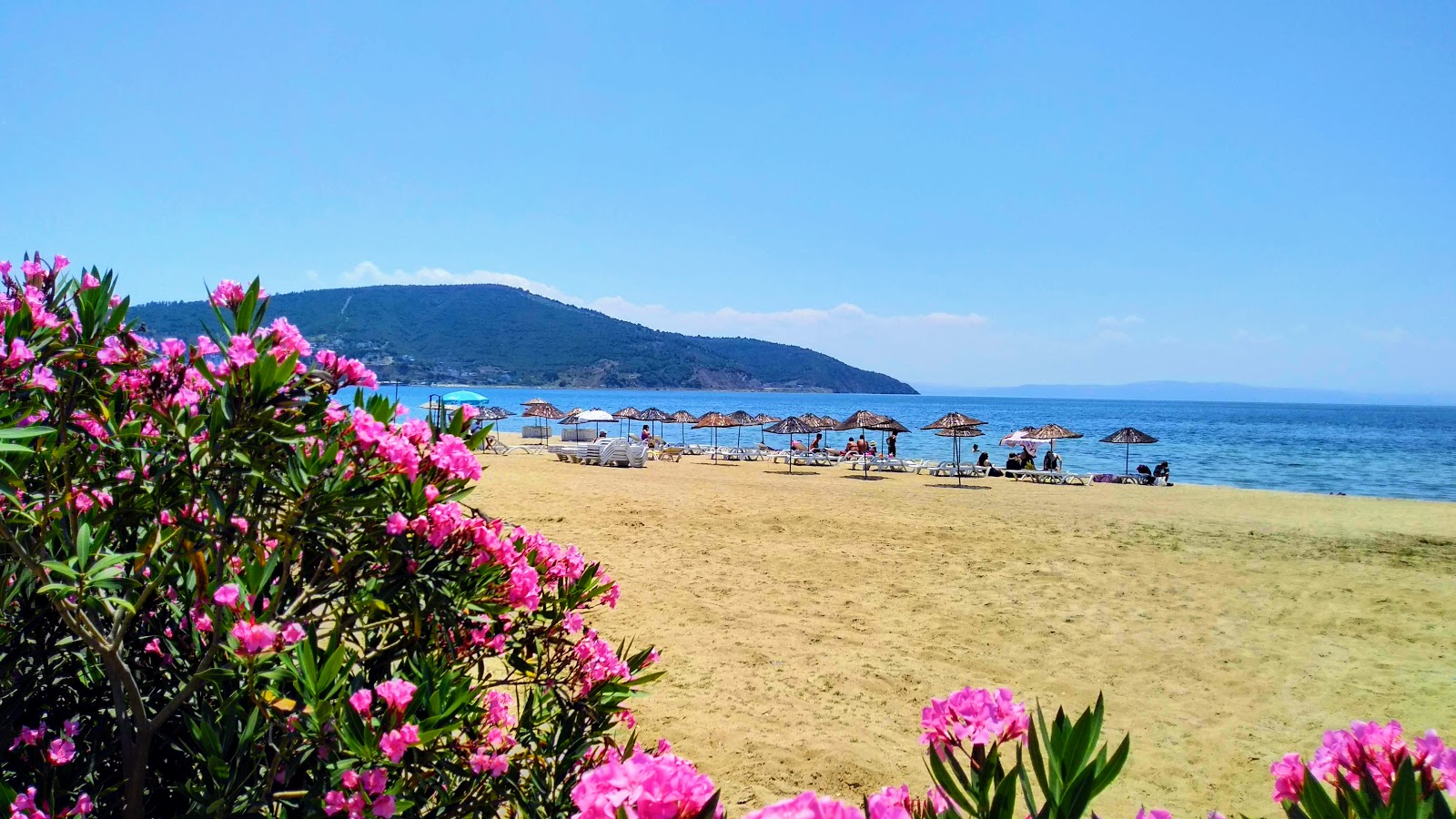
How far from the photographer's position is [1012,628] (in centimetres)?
681

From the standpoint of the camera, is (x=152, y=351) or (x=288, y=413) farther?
(x=152, y=351)

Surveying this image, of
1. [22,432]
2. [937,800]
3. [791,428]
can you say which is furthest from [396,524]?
[791,428]

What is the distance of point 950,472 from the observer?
23.2 metres

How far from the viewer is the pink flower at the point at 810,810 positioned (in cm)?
78

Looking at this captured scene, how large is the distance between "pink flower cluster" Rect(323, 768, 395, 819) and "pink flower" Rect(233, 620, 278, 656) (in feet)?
1.05

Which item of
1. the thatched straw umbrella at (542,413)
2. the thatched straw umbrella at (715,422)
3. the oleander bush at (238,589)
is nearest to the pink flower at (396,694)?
the oleander bush at (238,589)

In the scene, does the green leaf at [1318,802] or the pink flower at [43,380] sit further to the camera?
the pink flower at [43,380]

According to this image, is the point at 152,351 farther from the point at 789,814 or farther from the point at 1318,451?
the point at 1318,451

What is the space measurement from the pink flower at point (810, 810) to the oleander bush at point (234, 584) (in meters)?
1.01

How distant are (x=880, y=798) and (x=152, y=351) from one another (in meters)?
2.03

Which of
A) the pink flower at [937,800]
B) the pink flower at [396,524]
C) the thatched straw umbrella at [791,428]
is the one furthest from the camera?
the thatched straw umbrella at [791,428]

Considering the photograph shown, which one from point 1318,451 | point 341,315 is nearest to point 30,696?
point 1318,451

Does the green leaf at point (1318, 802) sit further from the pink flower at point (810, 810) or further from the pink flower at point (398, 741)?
the pink flower at point (398, 741)

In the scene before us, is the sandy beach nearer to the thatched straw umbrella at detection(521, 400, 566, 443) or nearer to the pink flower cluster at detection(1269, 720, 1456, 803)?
the pink flower cluster at detection(1269, 720, 1456, 803)
